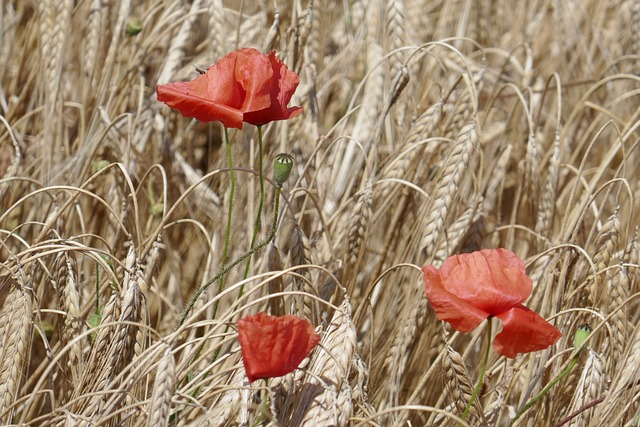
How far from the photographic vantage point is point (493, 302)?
1.08 m

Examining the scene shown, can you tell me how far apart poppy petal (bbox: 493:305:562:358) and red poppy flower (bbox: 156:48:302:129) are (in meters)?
0.43

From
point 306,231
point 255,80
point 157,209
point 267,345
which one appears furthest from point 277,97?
point 306,231

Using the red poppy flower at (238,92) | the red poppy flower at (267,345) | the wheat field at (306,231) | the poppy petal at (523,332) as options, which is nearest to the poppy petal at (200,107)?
the red poppy flower at (238,92)

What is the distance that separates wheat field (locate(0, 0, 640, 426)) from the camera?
122 centimetres

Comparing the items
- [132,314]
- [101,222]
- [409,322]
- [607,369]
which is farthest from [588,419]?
[101,222]

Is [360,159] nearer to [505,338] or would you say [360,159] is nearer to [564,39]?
[505,338]

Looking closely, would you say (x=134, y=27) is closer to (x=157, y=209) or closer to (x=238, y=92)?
(x=157, y=209)

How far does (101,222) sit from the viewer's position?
6.47ft

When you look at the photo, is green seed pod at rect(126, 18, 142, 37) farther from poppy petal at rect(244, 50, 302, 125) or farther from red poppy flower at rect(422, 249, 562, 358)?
red poppy flower at rect(422, 249, 562, 358)

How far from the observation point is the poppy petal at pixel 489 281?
3.53ft

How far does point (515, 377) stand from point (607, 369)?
6.6 inches

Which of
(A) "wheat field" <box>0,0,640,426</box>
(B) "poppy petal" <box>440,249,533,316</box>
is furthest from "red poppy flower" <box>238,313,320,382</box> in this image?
(B) "poppy petal" <box>440,249,533,316</box>

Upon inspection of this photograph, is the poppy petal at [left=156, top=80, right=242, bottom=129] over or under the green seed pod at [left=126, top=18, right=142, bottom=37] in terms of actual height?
under

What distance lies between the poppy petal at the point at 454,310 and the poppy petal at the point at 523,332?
0.03 meters
